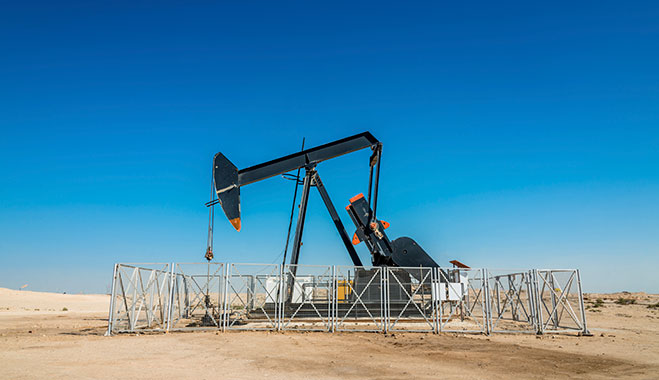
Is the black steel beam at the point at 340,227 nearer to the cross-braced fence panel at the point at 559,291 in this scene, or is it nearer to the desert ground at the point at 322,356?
the desert ground at the point at 322,356

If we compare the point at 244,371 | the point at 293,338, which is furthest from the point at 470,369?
the point at 293,338

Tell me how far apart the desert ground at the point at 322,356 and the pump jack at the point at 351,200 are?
4.37 metres

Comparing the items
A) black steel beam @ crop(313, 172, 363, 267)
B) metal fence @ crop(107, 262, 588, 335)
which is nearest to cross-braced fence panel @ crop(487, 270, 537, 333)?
metal fence @ crop(107, 262, 588, 335)

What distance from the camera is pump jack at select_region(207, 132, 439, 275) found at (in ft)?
56.6

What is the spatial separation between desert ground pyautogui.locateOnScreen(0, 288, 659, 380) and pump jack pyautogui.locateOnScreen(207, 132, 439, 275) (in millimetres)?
4370

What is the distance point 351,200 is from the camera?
20.2 meters

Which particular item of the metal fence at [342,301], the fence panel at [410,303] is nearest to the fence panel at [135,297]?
the metal fence at [342,301]

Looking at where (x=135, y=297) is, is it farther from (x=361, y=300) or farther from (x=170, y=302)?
(x=361, y=300)

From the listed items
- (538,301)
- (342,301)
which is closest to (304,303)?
(342,301)

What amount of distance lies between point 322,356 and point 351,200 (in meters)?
9.93

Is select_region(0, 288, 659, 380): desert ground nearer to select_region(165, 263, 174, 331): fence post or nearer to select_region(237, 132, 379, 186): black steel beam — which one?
select_region(165, 263, 174, 331): fence post

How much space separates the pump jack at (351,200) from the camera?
17250 millimetres

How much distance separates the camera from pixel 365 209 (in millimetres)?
20328

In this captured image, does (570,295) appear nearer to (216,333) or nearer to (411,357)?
(411,357)
